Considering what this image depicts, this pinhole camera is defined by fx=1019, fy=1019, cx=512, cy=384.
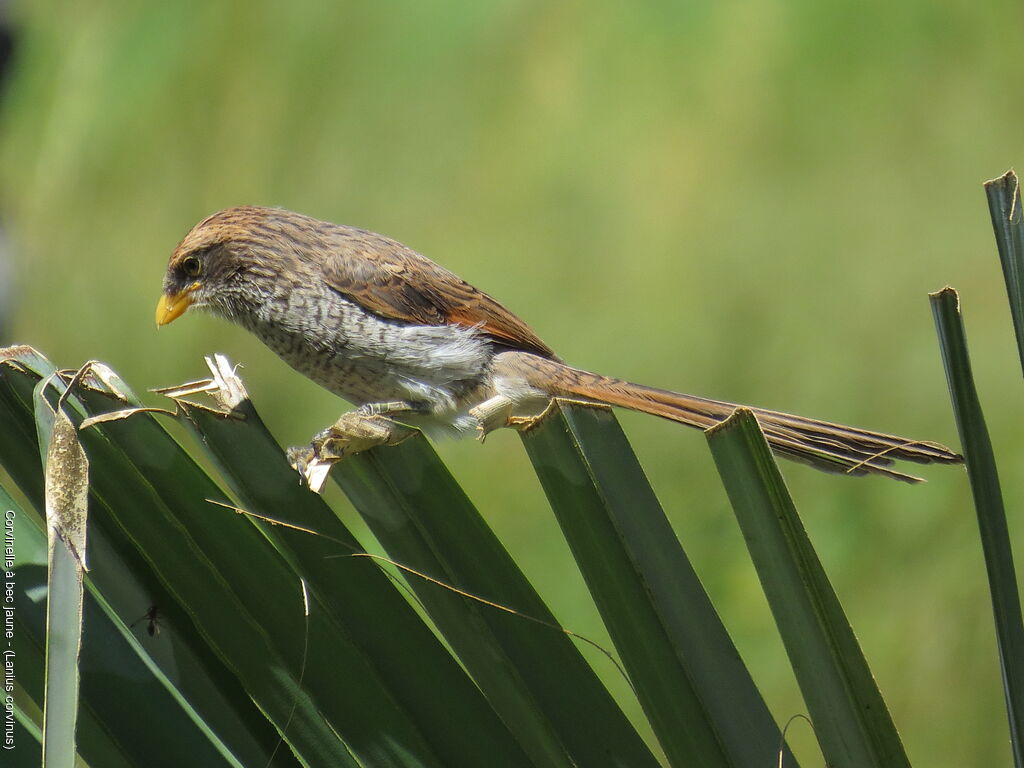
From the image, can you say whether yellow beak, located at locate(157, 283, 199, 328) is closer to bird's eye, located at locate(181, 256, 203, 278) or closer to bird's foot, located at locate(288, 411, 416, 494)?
bird's eye, located at locate(181, 256, 203, 278)

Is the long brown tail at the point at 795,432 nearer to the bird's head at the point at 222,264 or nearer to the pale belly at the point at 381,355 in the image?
the pale belly at the point at 381,355

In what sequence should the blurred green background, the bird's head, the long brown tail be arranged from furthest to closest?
1. the blurred green background
2. the bird's head
3. the long brown tail

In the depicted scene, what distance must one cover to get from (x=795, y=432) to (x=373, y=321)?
123cm

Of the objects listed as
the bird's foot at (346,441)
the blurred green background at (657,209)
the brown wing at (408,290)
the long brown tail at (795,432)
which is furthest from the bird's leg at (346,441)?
the blurred green background at (657,209)

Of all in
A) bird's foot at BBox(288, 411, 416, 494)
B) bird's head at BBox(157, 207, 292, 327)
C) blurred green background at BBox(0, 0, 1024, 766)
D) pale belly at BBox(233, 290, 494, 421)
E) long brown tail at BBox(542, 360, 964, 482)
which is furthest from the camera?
blurred green background at BBox(0, 0, 1024, 766)

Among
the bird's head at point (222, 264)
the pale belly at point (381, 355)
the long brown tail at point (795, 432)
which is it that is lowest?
the long brown tail at point (795, 432)

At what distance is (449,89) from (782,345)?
2365 millimetres

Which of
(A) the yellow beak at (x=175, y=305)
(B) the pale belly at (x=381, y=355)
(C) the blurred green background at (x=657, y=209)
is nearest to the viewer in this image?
(B) the pale belly at (x=381, y=355)

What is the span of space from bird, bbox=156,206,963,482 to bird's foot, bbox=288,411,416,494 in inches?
41.5

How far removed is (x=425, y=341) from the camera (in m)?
2.90

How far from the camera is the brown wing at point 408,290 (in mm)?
2920

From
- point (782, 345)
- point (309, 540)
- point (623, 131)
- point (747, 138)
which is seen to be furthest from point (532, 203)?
point (309, 540)

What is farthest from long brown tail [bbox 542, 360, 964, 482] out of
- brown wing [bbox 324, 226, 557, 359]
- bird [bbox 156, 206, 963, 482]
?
brown wing [bbox 324, 226, 557, 359]

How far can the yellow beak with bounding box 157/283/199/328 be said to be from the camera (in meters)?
3.08
